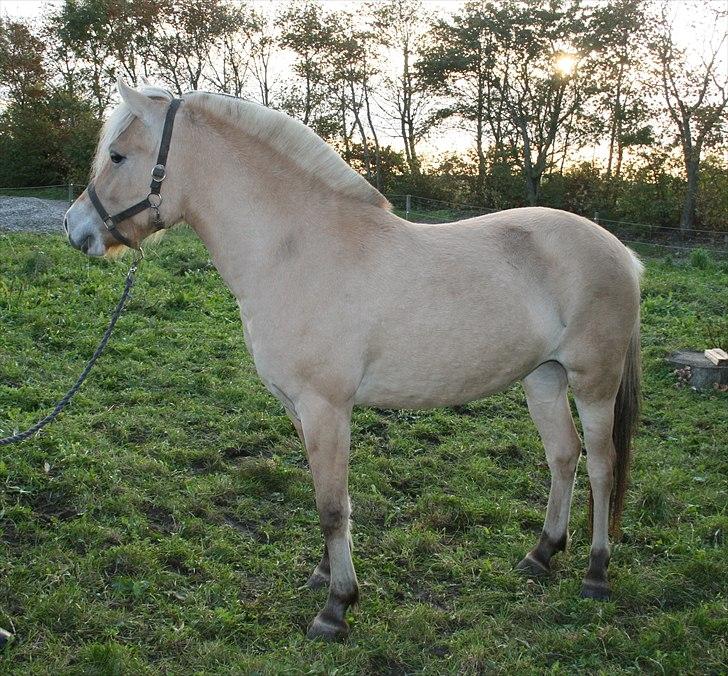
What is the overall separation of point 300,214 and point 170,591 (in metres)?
1.98

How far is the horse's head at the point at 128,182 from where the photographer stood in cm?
305

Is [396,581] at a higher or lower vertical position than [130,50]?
lower

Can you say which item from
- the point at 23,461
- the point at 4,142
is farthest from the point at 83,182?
the point at 23,461

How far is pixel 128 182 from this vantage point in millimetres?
3080

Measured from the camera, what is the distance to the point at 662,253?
15844mm

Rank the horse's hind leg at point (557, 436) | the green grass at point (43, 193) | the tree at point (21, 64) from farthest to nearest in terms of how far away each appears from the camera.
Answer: the tree at point (21, 64) → the green grass at point (43, 193) → the horse's hind leg at point (557, 436)

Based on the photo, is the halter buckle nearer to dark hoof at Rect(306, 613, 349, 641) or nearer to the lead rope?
the lead rope

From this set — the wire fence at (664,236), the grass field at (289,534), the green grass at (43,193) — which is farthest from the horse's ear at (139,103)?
the green grass at (43,193)

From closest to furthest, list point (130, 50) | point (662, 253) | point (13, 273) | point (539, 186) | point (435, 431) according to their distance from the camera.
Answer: point (435, 431)
point (13, 273)
point (662, 253)
point (539, 186)
point (130, 50)

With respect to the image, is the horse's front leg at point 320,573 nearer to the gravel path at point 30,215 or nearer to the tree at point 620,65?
the gravel path at point 30,215

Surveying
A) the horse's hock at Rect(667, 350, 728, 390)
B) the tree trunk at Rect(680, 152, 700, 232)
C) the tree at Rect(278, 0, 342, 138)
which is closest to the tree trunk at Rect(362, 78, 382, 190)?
the tree at Rect(278, 0, 342, 138)

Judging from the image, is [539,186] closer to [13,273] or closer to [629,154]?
[629,154]

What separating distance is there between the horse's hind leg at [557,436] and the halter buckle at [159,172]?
2.29m

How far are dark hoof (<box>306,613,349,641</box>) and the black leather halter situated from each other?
6.69 feet
